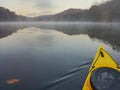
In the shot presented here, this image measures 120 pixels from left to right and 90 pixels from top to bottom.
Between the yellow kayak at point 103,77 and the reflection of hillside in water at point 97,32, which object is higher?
the yellow kayak at point 103,77

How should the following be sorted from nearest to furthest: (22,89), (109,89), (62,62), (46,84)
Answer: (109,89) < (22,89) < (46,84) < (62,62)

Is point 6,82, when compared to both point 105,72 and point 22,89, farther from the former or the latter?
point 105,72

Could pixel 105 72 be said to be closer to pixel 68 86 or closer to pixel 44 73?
pixel 68 86

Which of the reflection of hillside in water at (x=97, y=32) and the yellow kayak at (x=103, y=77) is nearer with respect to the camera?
the yellow kayak at (x=103, y=77)

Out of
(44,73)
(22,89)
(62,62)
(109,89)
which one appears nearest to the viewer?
(109,89)

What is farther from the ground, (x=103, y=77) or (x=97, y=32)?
(x=103, y=77)

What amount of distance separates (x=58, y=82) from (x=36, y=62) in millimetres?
5078

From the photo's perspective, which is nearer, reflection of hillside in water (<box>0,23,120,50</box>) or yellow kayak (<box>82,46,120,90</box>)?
yellow kayak (<box>82,46,120,90</box>)

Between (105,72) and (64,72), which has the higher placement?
(105,72)

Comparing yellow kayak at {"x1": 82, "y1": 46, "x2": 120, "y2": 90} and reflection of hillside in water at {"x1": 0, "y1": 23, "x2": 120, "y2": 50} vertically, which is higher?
yellow kayak at {"x1": 82, "y1": 46, "x2": 120, "y2": 90}

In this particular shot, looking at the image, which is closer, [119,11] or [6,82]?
[6,82]

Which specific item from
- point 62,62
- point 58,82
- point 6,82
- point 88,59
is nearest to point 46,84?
point 58,82

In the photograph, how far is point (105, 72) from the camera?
783 centimetres

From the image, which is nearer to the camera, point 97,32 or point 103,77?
point 103,77
